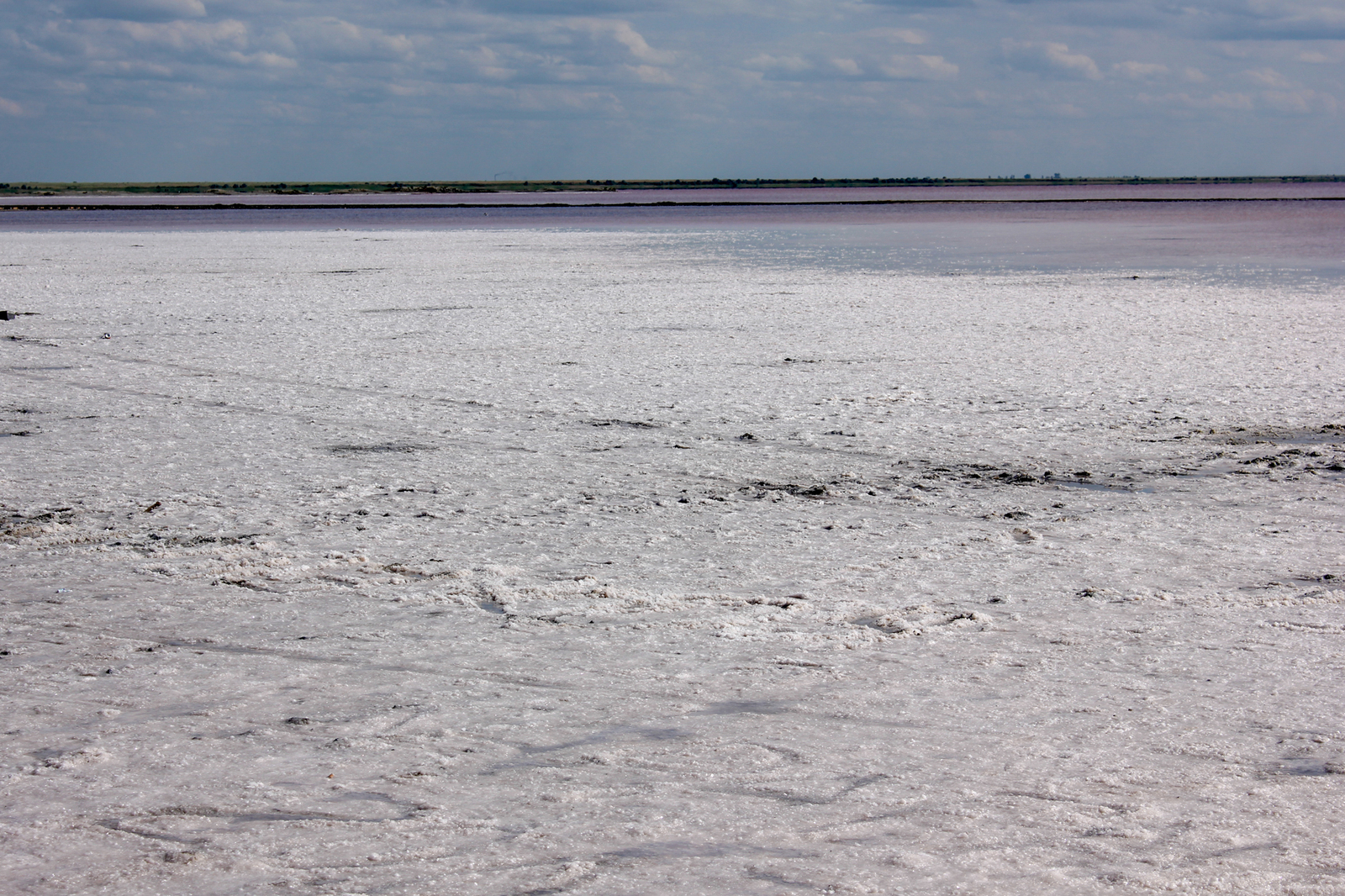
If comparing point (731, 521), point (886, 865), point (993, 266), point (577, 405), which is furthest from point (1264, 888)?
point (993, 266)

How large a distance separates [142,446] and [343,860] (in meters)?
5.17

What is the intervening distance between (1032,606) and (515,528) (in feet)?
7.62

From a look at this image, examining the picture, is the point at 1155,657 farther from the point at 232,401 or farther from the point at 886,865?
the point at 232,401

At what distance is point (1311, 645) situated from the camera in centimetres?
402

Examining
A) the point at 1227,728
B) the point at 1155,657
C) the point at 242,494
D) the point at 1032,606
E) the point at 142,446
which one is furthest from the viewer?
the point at 142,446

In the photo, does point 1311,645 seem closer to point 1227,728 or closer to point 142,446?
point 1227,728

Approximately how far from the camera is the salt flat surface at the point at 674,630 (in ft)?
9.27

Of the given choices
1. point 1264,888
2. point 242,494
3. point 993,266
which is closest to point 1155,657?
point 1264,888

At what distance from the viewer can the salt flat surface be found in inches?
111

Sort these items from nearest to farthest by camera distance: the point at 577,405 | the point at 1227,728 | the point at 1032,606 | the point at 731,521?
the point at 1227,728 → the point at 1032,606 → the point at 731,521 → the point at 577,405

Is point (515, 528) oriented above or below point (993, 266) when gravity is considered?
below

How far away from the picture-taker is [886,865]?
2711 millimetres

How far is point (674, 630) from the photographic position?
421 cm

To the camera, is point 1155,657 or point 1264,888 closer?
point 1264,888
